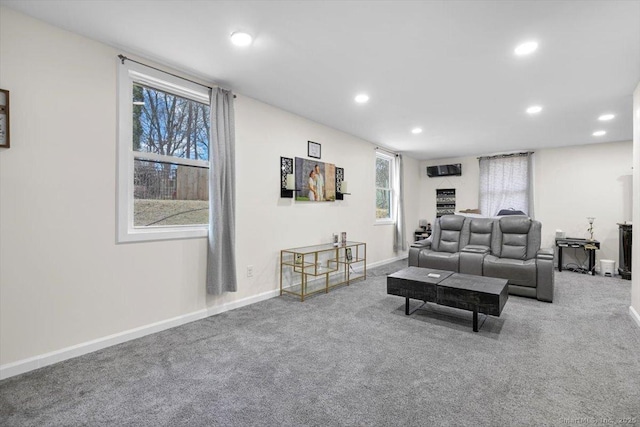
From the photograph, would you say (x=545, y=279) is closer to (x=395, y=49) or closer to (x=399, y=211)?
(x=399, y=211)

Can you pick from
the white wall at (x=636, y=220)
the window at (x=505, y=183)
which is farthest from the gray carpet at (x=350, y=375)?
the window at (x=505, y=183)

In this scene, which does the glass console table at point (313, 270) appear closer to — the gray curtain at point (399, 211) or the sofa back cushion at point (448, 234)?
the sofa back cushion at point (448, 234)

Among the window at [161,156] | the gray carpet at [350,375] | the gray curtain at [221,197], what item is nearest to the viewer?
the gray carpet at [350,375]

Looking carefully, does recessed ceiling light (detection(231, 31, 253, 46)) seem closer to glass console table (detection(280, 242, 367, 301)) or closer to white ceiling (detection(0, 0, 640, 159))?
white ceiling (detection(0, 0, 640, 159))

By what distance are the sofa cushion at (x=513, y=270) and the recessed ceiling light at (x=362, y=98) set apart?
274cm

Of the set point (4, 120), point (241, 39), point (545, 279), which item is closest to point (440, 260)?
point (545, 279)

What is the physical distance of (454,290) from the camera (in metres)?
2.78

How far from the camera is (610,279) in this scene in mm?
4824

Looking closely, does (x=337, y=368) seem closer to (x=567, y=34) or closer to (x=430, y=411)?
(x=430, y=411)

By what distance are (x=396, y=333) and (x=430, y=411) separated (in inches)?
40.6

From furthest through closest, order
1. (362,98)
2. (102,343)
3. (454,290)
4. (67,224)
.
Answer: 1. (362,98)
2. (454,290)
3. (102,343)
4. (67,224)

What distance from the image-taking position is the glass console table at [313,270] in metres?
3.83

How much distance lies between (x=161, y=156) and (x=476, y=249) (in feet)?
14.2

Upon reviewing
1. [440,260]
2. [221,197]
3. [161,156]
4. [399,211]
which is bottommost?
[440,260]
